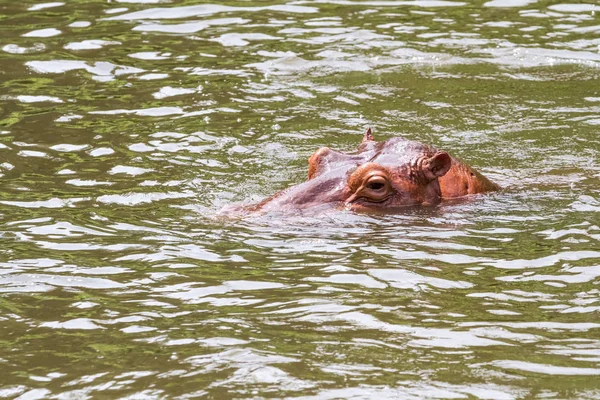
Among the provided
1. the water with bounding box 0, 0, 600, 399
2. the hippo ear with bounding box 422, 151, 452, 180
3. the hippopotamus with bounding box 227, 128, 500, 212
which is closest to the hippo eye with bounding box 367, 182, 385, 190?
the hippopotamus with bounding box 227, 128, 500, 212

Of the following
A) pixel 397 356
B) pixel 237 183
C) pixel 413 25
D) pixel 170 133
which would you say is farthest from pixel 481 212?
pixel 413 25

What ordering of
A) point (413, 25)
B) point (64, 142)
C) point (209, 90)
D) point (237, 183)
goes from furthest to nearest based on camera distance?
point (413, 25) < point (209, 90) < point (64, 142) < point (237, 183)

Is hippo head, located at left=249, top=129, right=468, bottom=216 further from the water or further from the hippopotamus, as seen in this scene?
the water

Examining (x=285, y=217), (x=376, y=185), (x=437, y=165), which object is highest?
(x=437, y=165)

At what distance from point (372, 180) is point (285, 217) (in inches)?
28.9

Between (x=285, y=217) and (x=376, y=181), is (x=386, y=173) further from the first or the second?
(x=285, y=217)

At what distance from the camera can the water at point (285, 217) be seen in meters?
6.52

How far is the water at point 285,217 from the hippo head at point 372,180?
165 millimetres

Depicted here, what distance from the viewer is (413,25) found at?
51.5 ft

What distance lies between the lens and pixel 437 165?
9.32 m

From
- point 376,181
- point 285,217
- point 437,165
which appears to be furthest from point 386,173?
point 285,217

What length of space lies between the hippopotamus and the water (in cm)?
16

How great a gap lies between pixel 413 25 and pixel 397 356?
9.74 m

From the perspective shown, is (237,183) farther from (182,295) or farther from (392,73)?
(392,73)
